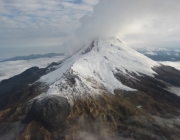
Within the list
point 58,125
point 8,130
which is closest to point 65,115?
point 58,125

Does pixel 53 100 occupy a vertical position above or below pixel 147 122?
above

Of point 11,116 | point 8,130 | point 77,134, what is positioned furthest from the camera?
point 11,116

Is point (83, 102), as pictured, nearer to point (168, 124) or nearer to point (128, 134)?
point (128, 134)

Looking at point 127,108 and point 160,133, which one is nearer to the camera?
point 160,133

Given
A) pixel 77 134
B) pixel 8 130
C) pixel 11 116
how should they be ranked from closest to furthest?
pixel 77 134 < pixel 8 130 < pixel 11 116

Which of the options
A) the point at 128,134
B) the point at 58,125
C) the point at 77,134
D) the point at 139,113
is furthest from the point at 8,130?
the point at 139,113

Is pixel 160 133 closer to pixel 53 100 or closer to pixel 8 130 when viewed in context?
pixel 53 100
